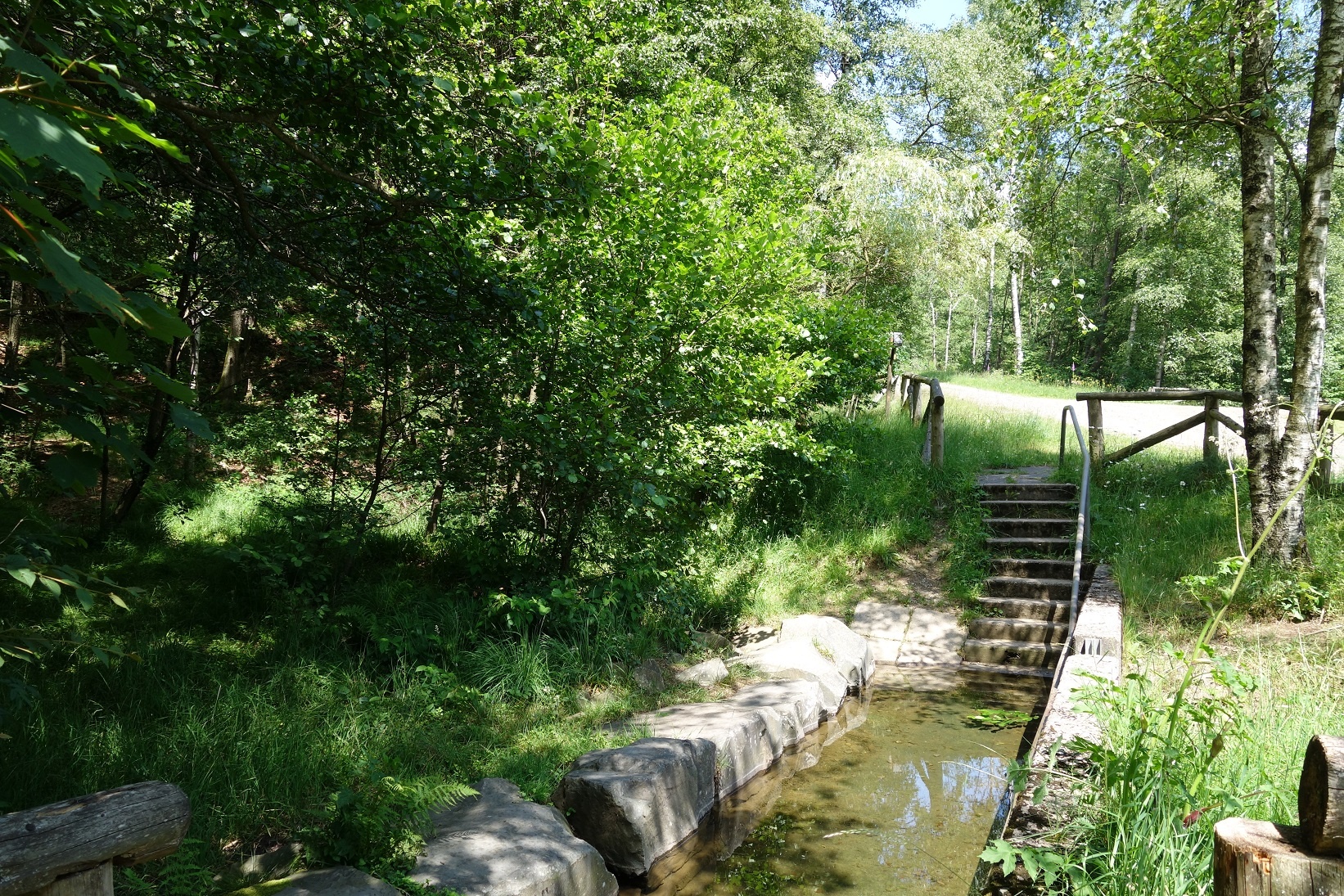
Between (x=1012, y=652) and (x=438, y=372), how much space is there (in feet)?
19.1

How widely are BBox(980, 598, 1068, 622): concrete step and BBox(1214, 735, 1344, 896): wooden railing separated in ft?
20.2

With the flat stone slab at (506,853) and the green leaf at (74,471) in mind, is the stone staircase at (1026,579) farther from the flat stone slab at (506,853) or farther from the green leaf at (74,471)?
the green leaf at (74,471)

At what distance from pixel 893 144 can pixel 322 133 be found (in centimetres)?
1860

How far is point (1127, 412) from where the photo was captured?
1723cm

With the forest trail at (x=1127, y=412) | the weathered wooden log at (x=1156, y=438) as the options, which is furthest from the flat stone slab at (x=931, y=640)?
the forest trail at (x=1127, y=412)

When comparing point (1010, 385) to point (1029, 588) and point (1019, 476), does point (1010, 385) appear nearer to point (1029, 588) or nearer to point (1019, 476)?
point (1019, 476)

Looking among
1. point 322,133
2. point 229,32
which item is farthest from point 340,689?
point 229,32

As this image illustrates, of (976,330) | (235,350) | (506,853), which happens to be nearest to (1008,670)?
(506,853)

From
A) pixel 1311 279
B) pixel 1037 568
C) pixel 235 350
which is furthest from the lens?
pixel 235 350

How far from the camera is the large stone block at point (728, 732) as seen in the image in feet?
16.9

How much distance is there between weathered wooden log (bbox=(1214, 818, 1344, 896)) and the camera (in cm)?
204

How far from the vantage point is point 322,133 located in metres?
4.41

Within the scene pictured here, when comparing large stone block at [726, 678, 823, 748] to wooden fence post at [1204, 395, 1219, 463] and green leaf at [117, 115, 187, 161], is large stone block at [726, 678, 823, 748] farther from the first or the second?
wooden fence post at [1204, 395, 1219, 463]

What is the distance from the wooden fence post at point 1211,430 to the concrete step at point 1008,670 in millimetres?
4333
